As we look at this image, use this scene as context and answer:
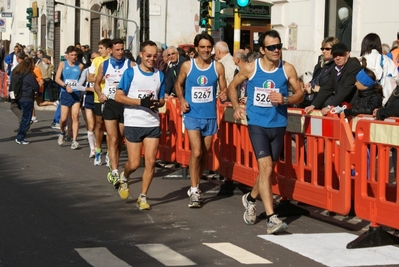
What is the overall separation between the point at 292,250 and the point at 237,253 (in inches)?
21.3

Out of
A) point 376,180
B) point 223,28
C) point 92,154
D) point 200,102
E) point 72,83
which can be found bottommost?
point 92,154

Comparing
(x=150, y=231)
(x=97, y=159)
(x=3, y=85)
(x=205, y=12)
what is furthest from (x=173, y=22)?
(x=150, y=231)

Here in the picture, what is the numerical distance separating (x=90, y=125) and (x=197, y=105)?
5.31m

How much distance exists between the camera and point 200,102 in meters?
11.3

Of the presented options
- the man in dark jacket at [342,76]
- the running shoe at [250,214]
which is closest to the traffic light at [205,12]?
the man in dark jacket at [342,76]

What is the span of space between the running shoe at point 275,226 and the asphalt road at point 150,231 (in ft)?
0.26

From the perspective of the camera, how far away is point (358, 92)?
11656 millimetres

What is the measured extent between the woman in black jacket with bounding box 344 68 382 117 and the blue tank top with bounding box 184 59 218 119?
163 centimetres

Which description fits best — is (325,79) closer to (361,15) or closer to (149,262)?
(149,262)

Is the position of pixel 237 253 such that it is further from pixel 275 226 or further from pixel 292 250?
pixel 275 226

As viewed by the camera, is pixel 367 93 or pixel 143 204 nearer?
pixel 143 204

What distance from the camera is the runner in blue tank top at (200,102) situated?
1127 cm

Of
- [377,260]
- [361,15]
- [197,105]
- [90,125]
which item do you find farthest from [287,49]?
[377,260]

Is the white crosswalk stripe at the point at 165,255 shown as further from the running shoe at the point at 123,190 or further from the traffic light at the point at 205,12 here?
the traffic light at the point at 205,12
